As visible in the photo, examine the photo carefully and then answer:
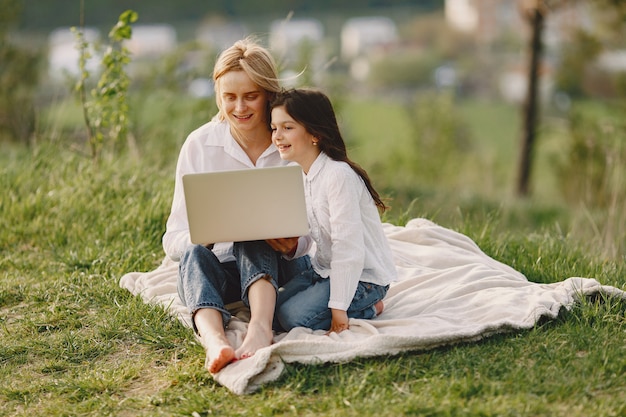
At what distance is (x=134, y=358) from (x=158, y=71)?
632 cm

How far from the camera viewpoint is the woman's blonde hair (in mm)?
3307

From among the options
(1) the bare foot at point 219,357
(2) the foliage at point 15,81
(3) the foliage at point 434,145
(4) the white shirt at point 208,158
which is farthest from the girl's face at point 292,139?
(3) the foliage at point 434,145

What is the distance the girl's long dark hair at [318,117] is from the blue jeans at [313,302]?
1.19 feet

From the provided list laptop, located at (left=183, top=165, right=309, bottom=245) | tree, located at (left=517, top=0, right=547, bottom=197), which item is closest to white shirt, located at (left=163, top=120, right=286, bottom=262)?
laptop, located at (left=183, top=165, right=309, bottom=245)

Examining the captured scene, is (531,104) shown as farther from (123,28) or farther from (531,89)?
(123,28)

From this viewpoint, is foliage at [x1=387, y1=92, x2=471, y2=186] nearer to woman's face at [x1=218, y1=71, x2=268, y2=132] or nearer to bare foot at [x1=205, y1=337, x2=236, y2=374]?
woman's face at [x1=218, y1=71, x2=268, y2=132]

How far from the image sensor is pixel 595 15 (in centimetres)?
1109

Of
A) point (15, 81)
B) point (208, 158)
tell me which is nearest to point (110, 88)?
point (208, 158)

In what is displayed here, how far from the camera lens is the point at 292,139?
10.2 ft

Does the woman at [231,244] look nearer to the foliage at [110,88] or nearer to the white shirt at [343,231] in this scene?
the white shirt at [343,231]

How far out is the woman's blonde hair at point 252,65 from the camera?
10.8 feet

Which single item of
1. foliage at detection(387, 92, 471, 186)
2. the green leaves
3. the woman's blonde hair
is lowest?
foliage at detection(387, 92, 471, 186)

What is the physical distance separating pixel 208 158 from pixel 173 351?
0.82m

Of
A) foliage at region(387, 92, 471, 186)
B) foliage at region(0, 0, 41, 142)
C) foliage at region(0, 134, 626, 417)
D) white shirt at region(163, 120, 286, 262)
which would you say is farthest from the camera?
foliage at region(387, 92, 471, 186)
